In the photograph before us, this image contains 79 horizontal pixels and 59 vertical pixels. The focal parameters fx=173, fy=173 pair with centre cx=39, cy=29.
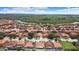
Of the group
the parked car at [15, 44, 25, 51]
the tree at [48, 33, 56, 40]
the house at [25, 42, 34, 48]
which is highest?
the tree at [48, 33, 56, 40]

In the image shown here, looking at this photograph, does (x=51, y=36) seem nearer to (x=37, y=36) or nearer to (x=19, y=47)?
(x=37, y=36)

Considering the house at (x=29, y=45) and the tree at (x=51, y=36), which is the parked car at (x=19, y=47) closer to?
the house at (x=29, y=45)

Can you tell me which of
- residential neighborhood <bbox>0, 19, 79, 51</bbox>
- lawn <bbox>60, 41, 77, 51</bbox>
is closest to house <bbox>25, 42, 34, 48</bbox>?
residential neighborhood <bbox>0, 19, 79, 51</bbox>

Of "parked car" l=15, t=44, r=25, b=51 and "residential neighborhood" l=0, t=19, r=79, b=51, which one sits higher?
"residential neighborhood" l=0, t=19, r=79, b=51

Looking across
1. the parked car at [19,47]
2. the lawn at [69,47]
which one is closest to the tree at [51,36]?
the lawn at [69,47]

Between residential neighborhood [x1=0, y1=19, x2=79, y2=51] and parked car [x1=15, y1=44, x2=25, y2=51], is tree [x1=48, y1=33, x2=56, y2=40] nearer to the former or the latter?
residential neighborhood [x1=0, y1=19, x2=79, y2=51]

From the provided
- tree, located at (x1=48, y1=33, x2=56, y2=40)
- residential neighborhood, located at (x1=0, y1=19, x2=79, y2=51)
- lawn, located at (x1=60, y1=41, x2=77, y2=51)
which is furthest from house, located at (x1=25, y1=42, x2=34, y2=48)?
lawn, located at (x1=60, y1=41, x2=77, y2=51)

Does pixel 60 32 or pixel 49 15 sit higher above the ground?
pixel 49 15

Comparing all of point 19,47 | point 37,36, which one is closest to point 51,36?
point 37,36

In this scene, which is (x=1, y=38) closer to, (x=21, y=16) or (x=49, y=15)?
(x=21, y=16)
